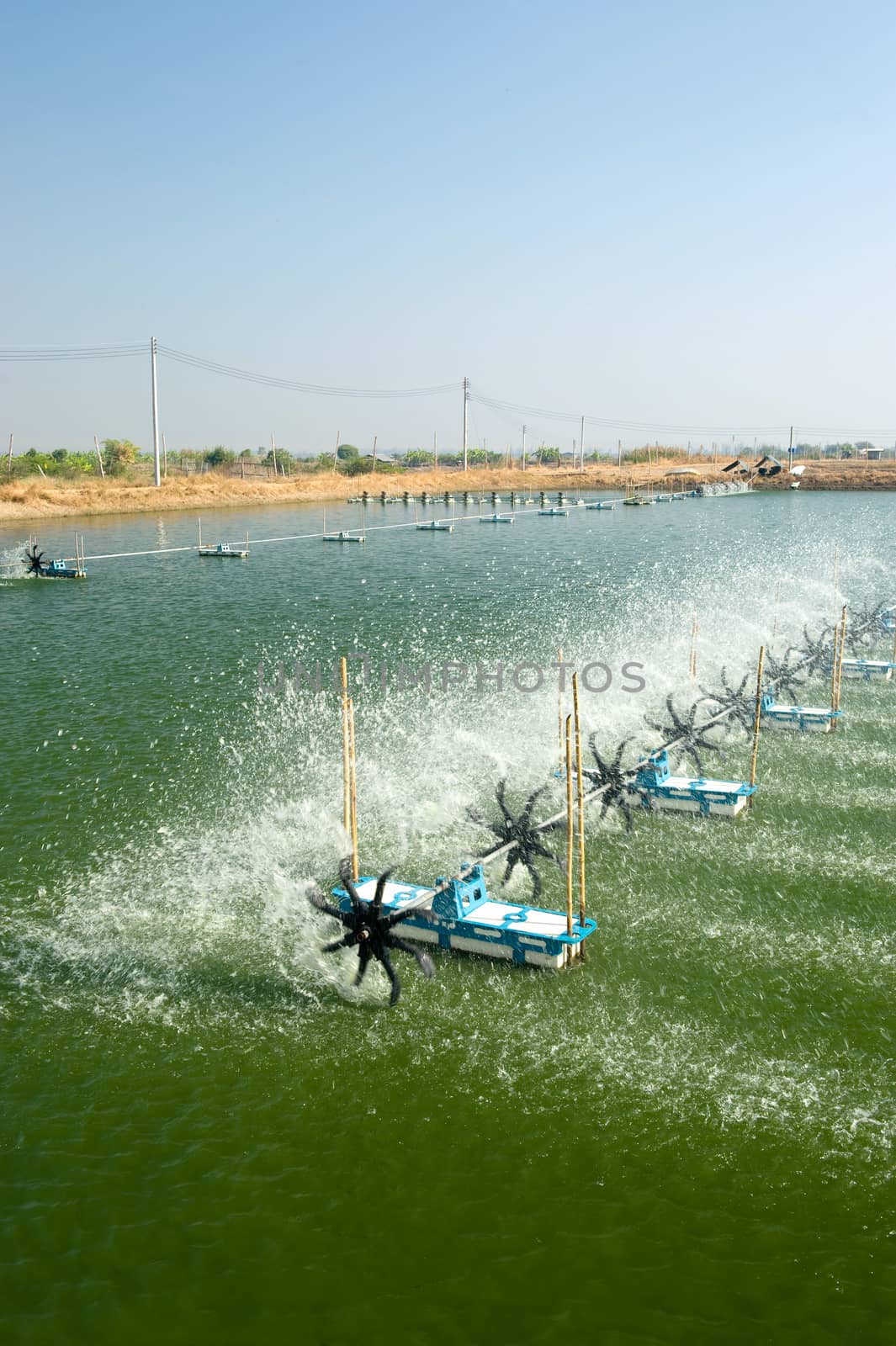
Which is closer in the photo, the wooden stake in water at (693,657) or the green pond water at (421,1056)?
the green pond water at (421,1056)

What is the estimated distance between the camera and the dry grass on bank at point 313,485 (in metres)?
93.6

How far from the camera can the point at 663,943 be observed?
16.7m

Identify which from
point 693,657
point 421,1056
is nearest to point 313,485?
point 693,657

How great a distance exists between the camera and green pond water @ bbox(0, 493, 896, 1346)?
10.1 metres

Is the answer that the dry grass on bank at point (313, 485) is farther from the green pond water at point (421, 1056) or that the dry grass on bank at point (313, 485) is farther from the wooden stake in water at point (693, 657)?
the wooden stake in water at point (693, 657)

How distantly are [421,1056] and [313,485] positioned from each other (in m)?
118

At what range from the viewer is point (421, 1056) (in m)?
13.7

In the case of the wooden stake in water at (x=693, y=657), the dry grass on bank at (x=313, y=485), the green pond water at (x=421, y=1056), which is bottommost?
the green pond water at (x=421, y=1056)

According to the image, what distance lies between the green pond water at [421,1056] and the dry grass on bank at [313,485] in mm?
69500

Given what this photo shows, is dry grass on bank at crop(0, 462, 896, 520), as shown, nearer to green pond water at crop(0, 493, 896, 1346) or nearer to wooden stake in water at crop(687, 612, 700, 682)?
green pond water at crop(0, 493, 896, 1346)

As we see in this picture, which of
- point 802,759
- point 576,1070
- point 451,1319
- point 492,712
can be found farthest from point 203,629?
point 451,1319

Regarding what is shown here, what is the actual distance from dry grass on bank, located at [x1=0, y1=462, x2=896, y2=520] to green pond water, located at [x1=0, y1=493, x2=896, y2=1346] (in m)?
69.5

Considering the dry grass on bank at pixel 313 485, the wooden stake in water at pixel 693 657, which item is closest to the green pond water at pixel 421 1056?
the wooden stake in water at pixel 693 657

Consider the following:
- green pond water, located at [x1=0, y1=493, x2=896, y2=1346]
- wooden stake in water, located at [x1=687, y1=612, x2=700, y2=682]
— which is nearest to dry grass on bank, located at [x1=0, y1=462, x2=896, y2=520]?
green pond water, located at [x1=0, y1=493, x2=896, y2=1346]
